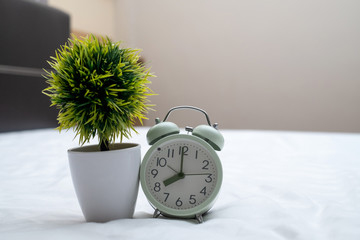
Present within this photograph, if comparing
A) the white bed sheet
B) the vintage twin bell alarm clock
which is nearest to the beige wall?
the white bed sheet

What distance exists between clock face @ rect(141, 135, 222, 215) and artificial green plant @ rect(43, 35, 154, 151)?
10cm

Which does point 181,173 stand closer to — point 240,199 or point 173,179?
point 173,179

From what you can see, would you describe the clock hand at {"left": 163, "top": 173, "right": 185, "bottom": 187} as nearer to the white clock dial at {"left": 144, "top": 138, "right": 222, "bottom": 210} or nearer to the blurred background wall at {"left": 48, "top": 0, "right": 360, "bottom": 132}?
the white clock dial at {"left": 144, "top": 138, "right": 222, "bottom": 210}

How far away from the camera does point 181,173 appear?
649 mm

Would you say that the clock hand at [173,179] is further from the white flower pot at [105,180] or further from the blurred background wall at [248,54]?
the blurred background wall at [248,54]

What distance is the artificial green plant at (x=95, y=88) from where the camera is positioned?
1.90 ft

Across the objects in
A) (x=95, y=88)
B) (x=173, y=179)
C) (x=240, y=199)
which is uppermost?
(x=95, y=88)

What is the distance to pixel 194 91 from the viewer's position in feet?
14.0

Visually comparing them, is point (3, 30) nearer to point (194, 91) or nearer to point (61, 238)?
point (194, 91)

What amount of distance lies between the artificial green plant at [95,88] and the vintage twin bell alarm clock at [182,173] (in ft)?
0.32

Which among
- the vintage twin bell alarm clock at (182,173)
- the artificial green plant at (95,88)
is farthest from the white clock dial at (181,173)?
the artificial green plant at (95,88)

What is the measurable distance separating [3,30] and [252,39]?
2635 mm

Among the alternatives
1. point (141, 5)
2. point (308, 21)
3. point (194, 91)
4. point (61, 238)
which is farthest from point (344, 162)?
point (141, 5)

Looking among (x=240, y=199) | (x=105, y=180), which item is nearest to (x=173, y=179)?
(x=105, y=180)
